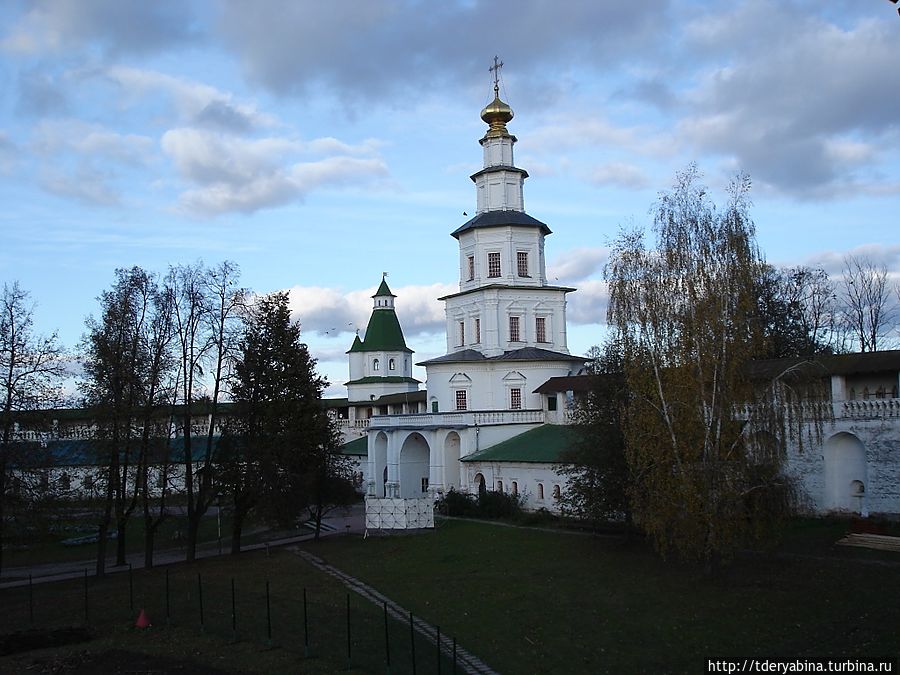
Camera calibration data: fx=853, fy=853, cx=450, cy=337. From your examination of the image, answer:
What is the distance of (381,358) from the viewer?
7450 cm

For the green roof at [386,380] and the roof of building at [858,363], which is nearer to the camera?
the roof of building at [858,363]

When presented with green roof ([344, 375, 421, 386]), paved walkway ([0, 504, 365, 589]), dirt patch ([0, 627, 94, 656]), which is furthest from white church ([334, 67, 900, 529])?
green roof ([344, 375, 421, 386])

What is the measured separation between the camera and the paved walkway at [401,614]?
14692mm

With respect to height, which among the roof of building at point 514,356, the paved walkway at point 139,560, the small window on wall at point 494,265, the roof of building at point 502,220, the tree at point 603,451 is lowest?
the paved walkway at point 139,560

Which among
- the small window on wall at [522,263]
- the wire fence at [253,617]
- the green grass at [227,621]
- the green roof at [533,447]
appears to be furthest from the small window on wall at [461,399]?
the wire fence at [253,617]

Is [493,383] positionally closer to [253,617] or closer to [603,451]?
[603,451]

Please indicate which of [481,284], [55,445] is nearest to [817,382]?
[55,445]

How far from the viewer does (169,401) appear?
92.0 feet

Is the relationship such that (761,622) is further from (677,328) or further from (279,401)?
(279,401)

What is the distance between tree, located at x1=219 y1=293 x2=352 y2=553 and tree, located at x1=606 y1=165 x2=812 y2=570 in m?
14.0

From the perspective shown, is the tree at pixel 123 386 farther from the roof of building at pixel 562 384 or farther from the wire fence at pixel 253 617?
the roof of building at pixel 562 384

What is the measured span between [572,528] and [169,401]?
14.9 m

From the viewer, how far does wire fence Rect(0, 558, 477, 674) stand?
15.2 meters

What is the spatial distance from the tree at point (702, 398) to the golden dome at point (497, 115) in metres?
26.9
